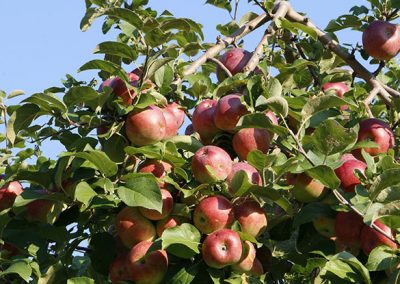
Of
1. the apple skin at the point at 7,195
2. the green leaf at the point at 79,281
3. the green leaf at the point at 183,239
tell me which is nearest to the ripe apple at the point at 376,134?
the green leaf at the point at 183,239

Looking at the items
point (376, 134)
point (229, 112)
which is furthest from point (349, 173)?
point (229, 112)

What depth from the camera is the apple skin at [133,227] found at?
207cm

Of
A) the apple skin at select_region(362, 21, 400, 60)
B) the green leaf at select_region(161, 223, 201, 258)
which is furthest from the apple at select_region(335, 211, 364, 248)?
the apple skin at select_region(362, 21, 400, 60)

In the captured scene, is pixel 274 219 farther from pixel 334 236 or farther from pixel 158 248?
pixel 158 248

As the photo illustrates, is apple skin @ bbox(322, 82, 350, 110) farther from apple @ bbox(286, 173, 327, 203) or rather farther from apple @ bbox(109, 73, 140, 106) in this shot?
apple @ bbox(109, 73, 140, 106)

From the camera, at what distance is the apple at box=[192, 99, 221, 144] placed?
7.49ft

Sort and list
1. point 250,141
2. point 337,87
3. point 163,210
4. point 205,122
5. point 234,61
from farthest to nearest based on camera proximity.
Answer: point 337,87 < point 234,61 < point 205,122 < point 250,141 < point 163,210

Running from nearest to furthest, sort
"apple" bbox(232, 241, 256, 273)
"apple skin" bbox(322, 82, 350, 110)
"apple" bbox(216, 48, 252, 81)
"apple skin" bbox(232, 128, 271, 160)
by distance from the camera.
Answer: "apple" bbox(232, 241, 256, 273) → "apple skin" bbox(232, 128, 271, 160) → "apple" bbox(216, 48, 252, 81) → "apple skin" bbox(322, 82, 350, 110)

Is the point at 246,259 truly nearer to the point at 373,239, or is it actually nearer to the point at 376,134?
the point at 373,239

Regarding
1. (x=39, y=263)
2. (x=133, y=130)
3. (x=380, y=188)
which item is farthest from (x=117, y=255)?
(x=380, y=188)

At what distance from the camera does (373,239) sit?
6.70 feet

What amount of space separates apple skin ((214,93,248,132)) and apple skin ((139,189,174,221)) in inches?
9.8

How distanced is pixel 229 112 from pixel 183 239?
393 millimetres

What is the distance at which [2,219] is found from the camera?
223cm
